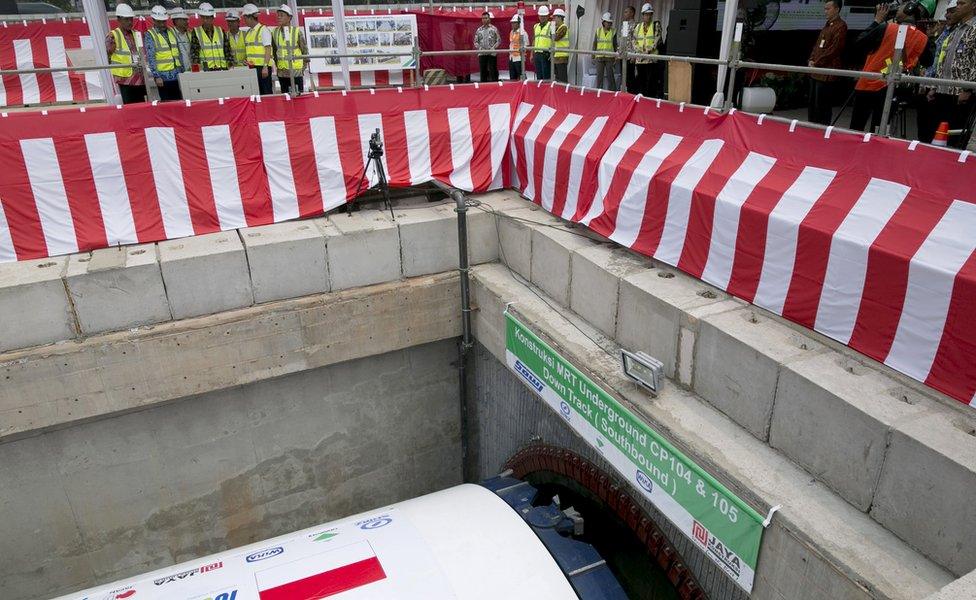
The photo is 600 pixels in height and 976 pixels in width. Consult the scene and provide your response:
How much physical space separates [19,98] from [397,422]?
1130 centimetres

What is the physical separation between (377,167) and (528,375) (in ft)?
11.4

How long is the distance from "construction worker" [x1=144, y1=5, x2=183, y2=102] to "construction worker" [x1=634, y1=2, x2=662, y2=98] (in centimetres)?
785

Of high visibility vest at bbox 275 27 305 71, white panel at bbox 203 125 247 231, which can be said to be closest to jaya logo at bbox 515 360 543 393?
white panel at bbox 203 125 247 231

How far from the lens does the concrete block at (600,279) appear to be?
6980 millimetres

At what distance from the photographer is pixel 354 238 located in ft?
27.8

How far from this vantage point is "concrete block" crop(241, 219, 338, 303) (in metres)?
8.12

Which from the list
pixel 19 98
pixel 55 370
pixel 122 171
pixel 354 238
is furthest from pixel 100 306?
pixel 19 98

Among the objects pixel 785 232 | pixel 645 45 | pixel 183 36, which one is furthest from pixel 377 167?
pixel 645 45

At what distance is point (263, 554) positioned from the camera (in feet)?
20.4

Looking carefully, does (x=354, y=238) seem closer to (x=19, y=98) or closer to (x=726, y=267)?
(x=726, y=267)

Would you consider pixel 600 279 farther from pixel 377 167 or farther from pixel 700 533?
pixel 377 167

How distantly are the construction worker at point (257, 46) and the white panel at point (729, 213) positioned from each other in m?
8.53

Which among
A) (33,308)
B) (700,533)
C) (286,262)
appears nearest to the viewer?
(700,533)

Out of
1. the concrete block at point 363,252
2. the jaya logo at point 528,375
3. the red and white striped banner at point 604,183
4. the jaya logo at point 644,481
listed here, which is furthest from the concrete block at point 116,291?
the jaya logo at point 644,481
